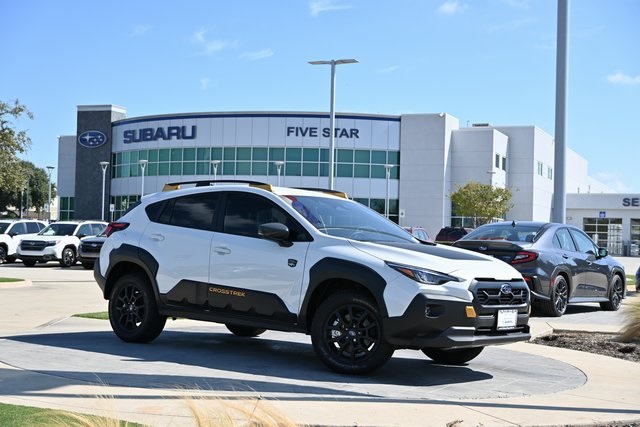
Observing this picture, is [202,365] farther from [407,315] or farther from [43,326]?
[43,326]

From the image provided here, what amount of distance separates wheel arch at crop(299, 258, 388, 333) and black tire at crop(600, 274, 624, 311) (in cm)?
982

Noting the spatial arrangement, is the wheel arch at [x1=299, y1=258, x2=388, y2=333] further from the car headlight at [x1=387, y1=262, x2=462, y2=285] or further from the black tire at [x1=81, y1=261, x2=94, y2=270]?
the black tire at [x1=81, y1=261, x2=94, y2=270]

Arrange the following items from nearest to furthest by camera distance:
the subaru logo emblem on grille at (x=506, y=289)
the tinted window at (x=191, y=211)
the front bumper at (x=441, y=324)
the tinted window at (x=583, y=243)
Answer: the front bumper at (x=441, y=324) < the subaru logo emblem on grille at (x=506, y=289) < the tinted window at (x=191, y=211) < the tinted window at (x=583, y=243)

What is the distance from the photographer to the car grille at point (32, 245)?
29359 millimetres

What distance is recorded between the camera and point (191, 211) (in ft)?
29.8

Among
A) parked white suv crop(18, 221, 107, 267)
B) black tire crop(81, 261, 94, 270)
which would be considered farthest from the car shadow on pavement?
parked white suv crop(18, 221, 107, 267)

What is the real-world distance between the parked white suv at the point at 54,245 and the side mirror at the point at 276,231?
23.3 meters

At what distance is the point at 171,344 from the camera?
9.40m

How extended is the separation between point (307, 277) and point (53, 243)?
2375cm

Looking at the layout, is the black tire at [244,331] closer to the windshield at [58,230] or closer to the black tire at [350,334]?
the black tire at [350,334]

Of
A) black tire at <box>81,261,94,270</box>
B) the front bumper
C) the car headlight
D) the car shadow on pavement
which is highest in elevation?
the car headlight

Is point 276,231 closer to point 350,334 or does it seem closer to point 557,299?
point 350,334

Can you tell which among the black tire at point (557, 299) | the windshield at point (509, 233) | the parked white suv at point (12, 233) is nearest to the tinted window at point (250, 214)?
the windshield at point (509, 233)

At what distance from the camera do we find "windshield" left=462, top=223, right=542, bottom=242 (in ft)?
45.8
